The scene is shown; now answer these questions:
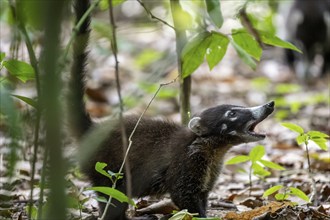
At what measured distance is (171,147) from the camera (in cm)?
451

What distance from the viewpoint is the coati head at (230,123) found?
14.8 feet

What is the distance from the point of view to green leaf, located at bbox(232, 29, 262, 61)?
3885 mm

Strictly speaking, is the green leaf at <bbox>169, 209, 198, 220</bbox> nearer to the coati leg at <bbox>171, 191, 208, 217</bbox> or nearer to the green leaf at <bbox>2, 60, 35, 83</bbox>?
the coati leg at <bbox>171, 191, 208, 217</bbox>

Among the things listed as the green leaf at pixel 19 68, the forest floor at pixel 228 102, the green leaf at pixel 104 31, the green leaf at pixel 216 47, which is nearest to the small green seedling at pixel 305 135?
the forest floor at pixel 228 102

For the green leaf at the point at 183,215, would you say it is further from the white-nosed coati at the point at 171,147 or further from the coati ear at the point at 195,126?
the coati ear at the point at 195,126

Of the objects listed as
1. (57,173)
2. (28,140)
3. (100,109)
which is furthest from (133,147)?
(100,109)

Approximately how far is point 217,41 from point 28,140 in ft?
7.52

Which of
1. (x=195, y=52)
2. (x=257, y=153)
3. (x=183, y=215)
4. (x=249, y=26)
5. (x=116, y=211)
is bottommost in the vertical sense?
(x=116, y=211)

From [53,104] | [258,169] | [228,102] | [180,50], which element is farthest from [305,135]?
[228,102]

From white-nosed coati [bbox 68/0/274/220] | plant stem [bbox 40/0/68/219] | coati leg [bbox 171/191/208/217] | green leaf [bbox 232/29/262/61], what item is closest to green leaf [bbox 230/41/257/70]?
green leaf [bbox 232/29/262/61]

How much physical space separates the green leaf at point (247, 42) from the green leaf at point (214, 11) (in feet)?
1.22

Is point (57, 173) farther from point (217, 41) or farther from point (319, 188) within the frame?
point (319, 188)

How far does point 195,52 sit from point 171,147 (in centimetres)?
90

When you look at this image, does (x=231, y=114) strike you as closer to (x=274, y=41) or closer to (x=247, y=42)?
(x=247, y=42)
